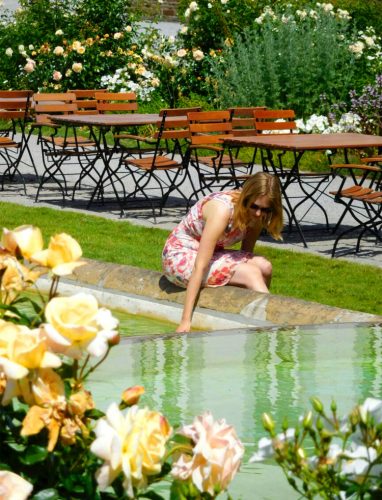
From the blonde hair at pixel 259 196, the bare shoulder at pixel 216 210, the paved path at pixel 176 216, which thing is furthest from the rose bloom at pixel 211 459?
the paved path at pixel 176 216

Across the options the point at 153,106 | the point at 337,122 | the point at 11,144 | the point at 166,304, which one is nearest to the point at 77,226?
the point at 11,144

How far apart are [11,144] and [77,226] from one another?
2725 mm

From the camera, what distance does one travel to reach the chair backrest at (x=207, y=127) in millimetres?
11047

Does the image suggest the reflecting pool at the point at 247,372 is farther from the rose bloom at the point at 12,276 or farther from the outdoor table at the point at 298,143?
the outdoor table at the point at 298,143

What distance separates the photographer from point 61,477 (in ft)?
6.08

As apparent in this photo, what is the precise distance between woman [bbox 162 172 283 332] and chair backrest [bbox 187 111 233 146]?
3.80 meters

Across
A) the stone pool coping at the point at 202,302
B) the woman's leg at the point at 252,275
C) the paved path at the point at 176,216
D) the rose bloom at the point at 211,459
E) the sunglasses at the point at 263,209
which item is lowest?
the paved path at the point at 176,216

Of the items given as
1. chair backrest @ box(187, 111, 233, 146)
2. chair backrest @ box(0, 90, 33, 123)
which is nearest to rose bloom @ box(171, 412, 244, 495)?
chair backrest @ box(187, 111, 233, 146)

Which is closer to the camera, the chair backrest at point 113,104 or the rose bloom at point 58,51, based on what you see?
the chair backrest at point 113,104

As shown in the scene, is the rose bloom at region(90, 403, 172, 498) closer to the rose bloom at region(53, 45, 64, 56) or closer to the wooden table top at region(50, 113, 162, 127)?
the wooden table top at region(50, 113, 162, 127)

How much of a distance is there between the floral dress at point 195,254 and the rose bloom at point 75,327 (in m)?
4.80

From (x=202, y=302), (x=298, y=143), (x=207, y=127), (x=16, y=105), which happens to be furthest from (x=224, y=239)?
(x=16, y=105)

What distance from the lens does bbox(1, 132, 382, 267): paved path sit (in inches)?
384

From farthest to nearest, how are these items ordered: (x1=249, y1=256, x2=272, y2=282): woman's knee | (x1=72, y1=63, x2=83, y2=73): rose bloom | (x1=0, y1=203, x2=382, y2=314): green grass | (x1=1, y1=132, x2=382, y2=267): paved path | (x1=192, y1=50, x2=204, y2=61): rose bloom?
Answer: (x1=72, y1=63, x2=83, y2=73): rose bloom → (x1=192, y1=50, x2=204, y2=61): rose bloom → (x1=1, y1=132, x2=382, y2=267): paved path → (x1=0, y1=203, x2=382, y2=314): green grass → (x1=249, y1=256, x2=272, y2=282): woman's knee
